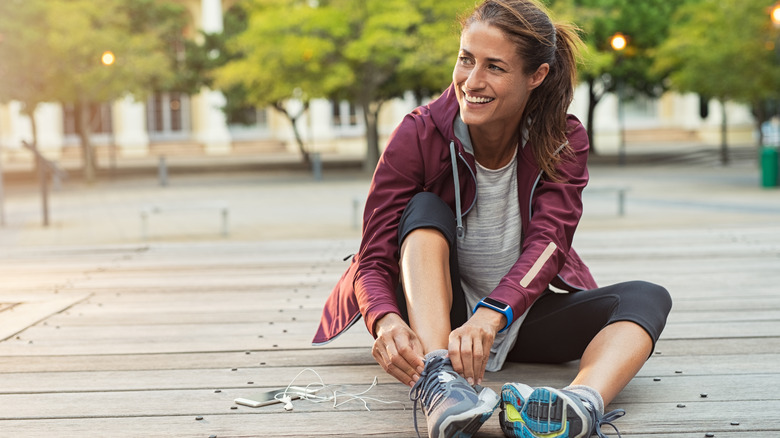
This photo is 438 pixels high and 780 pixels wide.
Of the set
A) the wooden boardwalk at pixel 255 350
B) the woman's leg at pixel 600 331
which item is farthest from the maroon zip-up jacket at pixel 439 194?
the wooden boardwalk at pixel 255 350

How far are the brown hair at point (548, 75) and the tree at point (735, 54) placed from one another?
16.3m

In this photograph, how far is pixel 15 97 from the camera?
24406mm

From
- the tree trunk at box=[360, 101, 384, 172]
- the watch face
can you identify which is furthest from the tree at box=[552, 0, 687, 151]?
the watch face

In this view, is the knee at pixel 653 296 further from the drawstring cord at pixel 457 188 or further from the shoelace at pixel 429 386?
the shoelace at pixel 429 386

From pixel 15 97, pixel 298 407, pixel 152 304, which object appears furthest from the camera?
pixel 15 97

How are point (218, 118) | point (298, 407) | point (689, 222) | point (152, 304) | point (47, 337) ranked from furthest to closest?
point (218, 118) < point (689, 222) < point (152, 304) < point (47, 337) < point (298, 407)

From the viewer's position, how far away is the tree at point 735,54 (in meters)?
19.1

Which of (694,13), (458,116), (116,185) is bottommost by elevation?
(116,185)

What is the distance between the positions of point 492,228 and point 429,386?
795mm

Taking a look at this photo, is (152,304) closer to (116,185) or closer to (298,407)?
(298,407)

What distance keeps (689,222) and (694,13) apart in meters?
15.6

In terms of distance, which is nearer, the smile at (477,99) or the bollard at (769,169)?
the smile at (477,99)

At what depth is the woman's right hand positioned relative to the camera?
2.61 m

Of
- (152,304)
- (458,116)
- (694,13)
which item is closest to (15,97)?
(694,13)
